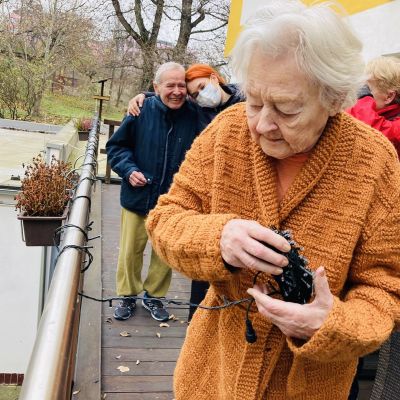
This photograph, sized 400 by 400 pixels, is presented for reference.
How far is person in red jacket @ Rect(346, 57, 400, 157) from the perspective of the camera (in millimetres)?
2225

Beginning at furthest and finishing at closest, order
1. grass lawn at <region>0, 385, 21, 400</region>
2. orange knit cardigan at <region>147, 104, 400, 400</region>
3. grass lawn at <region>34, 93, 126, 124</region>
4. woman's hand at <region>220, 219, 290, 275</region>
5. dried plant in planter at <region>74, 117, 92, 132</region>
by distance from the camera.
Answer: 1. grass lawn at <region>34, 93, 126, 124</region>
2. dried plant in planter at <region>74, 117, 92, 132</region>
3. grass lawn at <region>0, 385, 21, 400</region>
4. orange knit cardigan at <region>147, 104, 400, 400</region>
5. woman's hand at <region>220, 219, 290, 275</region>

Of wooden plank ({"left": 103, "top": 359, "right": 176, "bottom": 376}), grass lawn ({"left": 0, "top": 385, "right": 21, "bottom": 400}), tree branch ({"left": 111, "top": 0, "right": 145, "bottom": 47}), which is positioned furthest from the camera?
tree branch ({"left": 111, "top": 0, "right": 145, "bottom": 47})

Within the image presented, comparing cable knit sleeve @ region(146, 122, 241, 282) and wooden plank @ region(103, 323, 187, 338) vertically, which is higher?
cable knit sleeve @ region(146, 122, 241, 282)

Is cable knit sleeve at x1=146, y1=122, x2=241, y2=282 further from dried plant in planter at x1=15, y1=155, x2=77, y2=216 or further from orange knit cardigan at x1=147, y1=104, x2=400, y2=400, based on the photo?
dried plant in planter at x1=15, y1=155, x2=77, y2=216

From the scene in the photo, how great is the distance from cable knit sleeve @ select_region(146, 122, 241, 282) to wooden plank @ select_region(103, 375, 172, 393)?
1.95m

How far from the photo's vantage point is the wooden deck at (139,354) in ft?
9.36

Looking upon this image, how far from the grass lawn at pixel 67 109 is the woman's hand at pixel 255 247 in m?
22.9

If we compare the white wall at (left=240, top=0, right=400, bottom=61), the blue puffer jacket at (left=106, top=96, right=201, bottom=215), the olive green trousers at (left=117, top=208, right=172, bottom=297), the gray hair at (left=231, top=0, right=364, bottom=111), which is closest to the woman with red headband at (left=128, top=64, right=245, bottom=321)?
the blue puffer jacket at (left=106, top=96, right=201, bottom=215)

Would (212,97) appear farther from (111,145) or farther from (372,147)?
(372,147)

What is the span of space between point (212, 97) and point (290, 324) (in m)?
2.23

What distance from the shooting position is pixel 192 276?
3.68 feet

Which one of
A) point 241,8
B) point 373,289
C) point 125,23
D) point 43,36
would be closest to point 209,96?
point 373,289

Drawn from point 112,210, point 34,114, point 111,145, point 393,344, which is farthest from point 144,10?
point 393,344

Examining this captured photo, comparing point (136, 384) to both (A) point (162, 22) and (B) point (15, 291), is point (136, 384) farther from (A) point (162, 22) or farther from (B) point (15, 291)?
(A) point (162, 22)
